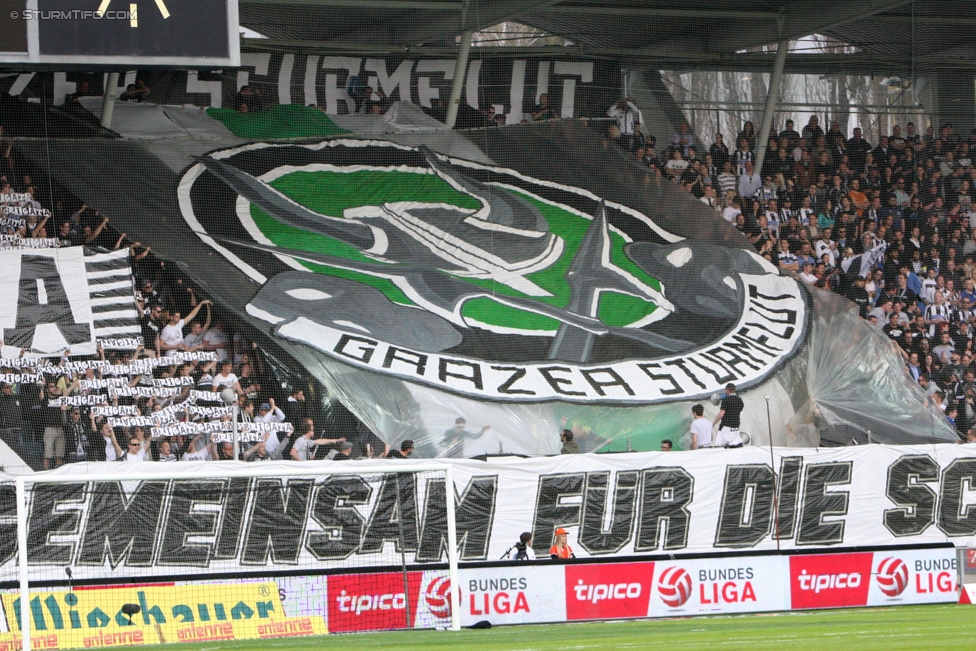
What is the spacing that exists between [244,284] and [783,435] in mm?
7984

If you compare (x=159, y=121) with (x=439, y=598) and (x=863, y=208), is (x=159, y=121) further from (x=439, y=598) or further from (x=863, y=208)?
(x=863, y=208)

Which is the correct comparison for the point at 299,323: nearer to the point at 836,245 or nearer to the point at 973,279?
the point at 836,245

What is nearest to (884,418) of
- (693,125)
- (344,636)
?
(693,125)

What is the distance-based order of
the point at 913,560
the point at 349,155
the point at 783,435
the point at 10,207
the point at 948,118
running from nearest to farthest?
1. the point at 913,560
2. the point at 10,207
3. the point at 783,435
4. the point at 349,155
5. the point at 948,118

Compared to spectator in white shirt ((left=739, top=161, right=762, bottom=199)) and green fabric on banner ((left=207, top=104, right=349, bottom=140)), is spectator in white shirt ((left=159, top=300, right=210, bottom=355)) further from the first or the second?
spectator in white shirt ((left=739, top=161, right=762, bottom=199))

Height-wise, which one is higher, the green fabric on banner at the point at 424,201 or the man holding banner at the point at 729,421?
the green fabric on banner at the point at 424,201

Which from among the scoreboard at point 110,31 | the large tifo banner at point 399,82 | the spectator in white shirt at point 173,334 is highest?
the scoreboard at point 110,31

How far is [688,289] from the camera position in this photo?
70.3 ft

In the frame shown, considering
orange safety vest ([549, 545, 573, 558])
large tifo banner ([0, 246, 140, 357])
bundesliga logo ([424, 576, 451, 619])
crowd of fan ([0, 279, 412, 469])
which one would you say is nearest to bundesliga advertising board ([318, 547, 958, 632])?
bundesliga logo ([424, 576, 451, 619])

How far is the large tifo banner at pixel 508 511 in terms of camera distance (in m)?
14.4

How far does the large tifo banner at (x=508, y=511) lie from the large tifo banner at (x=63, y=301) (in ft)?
9.13

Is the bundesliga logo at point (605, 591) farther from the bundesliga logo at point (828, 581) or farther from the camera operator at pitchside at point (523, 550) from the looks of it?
the bundesliga logo at point (828, 581)

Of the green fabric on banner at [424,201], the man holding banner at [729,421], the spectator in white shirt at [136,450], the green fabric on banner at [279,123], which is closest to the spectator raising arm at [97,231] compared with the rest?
the green fabric on banner at [424,201]

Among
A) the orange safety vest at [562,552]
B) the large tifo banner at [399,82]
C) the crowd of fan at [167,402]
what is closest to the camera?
the orange safety vest at [562,552]
